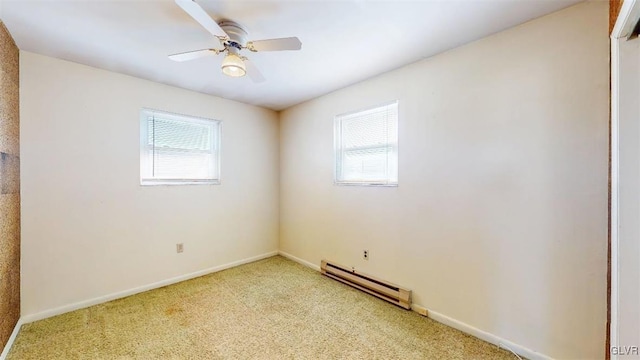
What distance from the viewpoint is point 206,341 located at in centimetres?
201

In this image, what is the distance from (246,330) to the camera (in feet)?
7.07

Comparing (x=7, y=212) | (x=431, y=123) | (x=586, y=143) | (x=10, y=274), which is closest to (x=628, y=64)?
(x=586, y=143)

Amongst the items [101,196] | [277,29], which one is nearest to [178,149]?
[101,196]

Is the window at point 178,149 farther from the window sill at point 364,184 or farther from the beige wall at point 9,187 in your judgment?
the window sill at point 364,184

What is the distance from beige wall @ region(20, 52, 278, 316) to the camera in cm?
229

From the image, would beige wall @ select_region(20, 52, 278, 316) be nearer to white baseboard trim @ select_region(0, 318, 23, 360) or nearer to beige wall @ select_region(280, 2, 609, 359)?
white baseboard trim @ select_region(0, 318, 23, 360)

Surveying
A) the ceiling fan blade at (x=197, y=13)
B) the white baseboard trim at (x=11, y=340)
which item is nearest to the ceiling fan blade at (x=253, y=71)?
the ceiling fan blade at (x=197, y=13)

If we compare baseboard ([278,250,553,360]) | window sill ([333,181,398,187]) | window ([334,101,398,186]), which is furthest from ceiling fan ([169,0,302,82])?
baseboard ([278,250,553,360])

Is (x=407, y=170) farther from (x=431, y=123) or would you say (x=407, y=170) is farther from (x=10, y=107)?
(x=10, y=107)

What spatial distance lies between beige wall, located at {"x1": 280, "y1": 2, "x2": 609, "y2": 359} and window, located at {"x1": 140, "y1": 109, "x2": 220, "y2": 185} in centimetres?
205

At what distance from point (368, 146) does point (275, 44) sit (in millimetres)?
1568

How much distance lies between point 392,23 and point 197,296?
10.1ft

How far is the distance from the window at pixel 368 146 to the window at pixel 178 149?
1.66 metres

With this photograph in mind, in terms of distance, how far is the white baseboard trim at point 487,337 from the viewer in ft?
5.95
